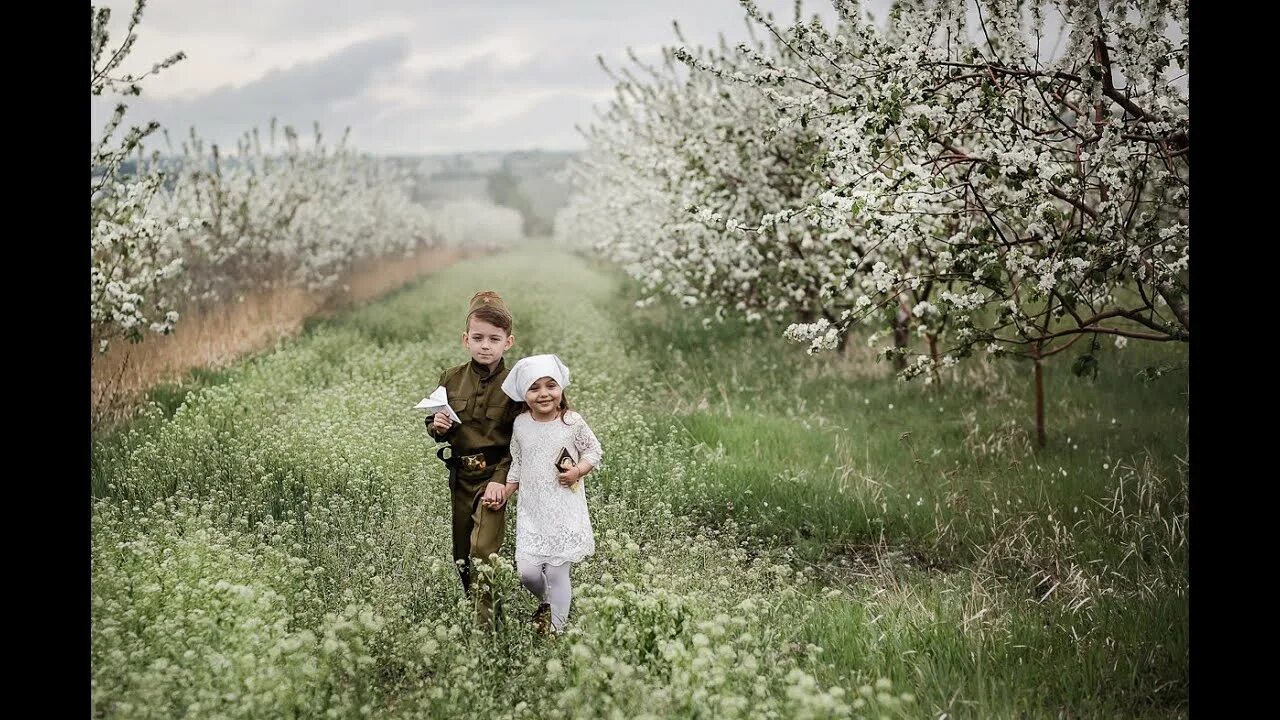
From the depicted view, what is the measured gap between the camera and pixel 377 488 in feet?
18.6

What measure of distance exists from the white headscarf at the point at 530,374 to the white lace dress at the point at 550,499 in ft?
0.46

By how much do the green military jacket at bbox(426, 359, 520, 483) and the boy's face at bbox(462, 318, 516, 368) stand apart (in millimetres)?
41

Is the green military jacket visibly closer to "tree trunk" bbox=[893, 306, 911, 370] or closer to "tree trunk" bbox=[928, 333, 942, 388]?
"tree trunk" bbox=[928, 333, 942, 388]

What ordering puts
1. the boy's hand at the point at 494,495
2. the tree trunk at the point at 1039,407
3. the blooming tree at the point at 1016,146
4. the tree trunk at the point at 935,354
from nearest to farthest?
1. the boy's hand at the point at 494,495
2. the blooming tree at the point at 1016,146
3. the tree trunk at the point at 1039,407
4. the tree trunk at the point at 935,354

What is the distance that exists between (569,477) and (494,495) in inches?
15.4

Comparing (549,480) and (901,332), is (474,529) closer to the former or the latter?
(549,480)

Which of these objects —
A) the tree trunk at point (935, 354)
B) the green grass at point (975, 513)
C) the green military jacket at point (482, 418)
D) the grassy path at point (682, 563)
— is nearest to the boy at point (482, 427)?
the green military jacket at point (482, 418)

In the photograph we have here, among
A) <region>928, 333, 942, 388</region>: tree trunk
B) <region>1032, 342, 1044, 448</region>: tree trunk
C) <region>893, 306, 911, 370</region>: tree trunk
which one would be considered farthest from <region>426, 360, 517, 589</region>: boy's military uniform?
<region>893, 306, 911, 370</region>: tree trunk

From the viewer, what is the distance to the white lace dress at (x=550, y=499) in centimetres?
391

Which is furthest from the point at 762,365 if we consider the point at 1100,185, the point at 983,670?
the point at 983,670

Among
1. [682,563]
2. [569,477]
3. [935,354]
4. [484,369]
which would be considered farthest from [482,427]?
[935,354]

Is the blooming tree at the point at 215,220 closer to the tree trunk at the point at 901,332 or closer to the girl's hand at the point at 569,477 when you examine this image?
the girl's hand at the point at 569,477

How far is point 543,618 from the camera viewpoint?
402cm
